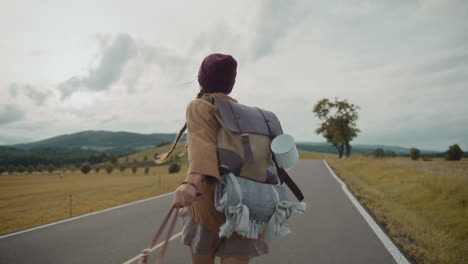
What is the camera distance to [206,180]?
1.57 meters

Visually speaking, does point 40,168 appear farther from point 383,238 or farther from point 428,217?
point 383,238

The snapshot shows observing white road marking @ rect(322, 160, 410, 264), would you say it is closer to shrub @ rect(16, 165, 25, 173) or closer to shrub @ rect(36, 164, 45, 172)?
shrub @ rect(16, 165, 25, 173)

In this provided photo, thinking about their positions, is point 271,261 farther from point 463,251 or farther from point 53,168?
point 53,168

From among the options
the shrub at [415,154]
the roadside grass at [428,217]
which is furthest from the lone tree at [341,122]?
the roadside grass at [428,217]

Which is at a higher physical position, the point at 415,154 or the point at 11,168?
the point at 415,154

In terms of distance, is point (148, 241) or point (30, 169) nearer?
point (148, 241)

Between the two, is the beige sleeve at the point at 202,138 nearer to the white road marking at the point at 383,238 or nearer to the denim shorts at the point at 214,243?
the denim shorts at the point at 214,243

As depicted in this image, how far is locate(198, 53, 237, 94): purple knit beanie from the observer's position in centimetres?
174

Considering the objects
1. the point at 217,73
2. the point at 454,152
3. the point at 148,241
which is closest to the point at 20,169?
the point at 148,241

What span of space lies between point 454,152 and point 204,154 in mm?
39445

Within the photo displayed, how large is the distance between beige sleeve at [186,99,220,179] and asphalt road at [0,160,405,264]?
3300 mm

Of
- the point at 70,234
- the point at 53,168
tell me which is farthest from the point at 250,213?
the point at 53,168

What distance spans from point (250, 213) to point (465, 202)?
8.46 m

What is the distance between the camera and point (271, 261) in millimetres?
4230
